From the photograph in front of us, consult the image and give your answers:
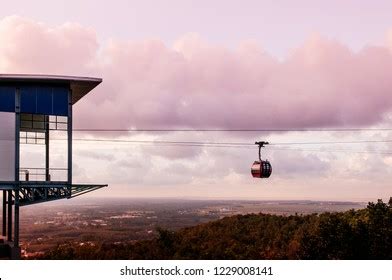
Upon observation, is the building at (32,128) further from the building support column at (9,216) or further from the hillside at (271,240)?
the hillside at (271,240)

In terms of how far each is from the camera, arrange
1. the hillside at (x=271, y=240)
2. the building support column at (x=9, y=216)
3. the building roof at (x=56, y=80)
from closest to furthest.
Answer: the building roof at (x=56, y=80) < the building support column at (x=9, y=216) < the hillside at (x=271, y=240)

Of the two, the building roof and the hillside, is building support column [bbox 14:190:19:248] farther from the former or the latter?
the hillside

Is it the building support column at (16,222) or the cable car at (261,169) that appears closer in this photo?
the building support column at (16,222)

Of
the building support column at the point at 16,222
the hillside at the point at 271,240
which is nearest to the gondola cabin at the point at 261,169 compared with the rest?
the hillside at the point at 271,240

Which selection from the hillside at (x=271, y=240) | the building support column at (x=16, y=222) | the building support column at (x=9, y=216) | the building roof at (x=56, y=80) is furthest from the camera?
the hillside at (x=271, y=240)

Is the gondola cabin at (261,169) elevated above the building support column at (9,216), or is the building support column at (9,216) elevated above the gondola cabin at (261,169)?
the gondola cabin at (261,169)

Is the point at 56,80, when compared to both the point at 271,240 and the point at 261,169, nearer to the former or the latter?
the point at 261,169

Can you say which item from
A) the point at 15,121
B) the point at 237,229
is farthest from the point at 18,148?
the point at 237,229
